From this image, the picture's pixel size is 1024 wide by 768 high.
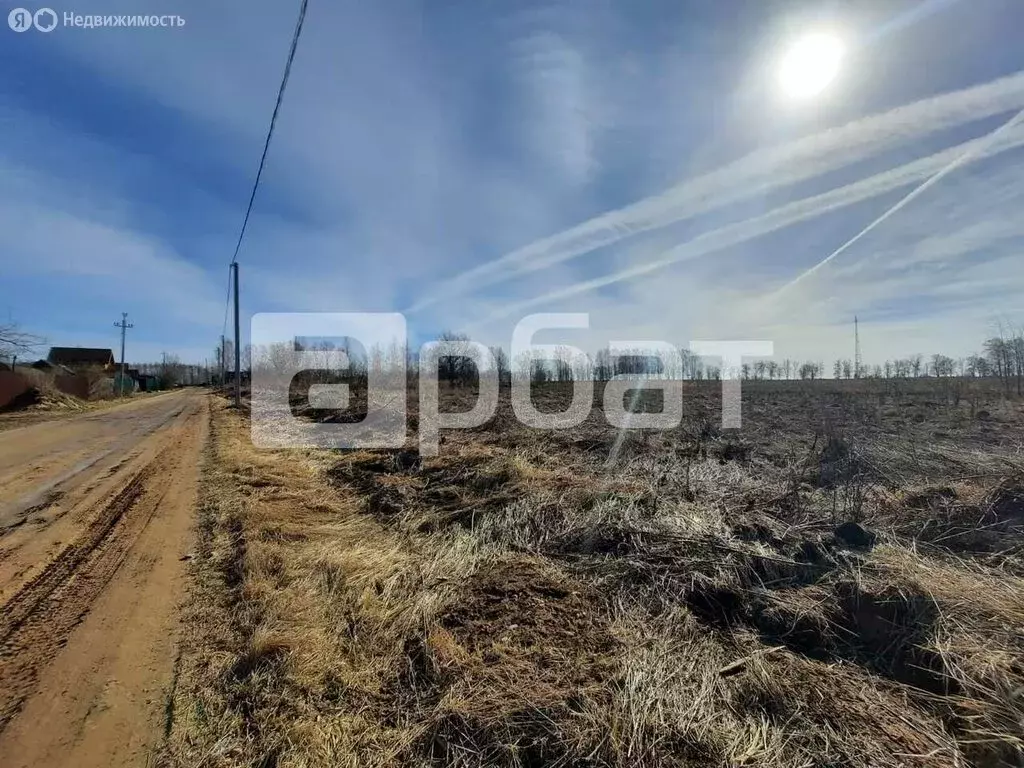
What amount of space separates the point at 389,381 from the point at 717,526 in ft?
79.6

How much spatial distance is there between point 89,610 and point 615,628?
3.77 m

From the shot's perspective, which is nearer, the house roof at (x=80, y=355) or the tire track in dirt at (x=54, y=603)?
the tire track in dirt at (x=54, y=603)

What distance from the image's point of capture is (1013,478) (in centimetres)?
486

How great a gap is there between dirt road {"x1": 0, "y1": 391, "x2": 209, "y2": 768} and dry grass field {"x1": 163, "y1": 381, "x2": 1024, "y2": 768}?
9.3 inches

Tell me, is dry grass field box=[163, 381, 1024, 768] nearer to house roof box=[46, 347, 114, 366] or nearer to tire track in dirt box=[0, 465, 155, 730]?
tire track in dirt box=[0, 465, 155, 730]

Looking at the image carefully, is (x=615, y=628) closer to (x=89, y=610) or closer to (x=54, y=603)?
(x=89, y=610)

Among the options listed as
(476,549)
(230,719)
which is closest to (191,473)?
(476,549)

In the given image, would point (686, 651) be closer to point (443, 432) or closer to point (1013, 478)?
point (1013, 478)

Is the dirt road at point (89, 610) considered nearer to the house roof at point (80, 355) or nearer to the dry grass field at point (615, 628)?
the dry grass field at point (615, 628)

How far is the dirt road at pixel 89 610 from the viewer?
2.31 m

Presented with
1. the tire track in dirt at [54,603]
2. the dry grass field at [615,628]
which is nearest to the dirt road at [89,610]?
the tire track in dirt at [54,603]

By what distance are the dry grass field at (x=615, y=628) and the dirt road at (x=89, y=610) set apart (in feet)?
0.78

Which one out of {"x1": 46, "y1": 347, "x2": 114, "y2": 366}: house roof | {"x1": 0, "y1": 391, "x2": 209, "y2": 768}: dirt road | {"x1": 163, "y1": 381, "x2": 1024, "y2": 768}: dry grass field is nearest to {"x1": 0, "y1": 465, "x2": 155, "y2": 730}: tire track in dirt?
{"x1": 0, "y1": 391, "x2": 209, "y2": 768}: dirt road

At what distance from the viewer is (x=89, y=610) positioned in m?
3.43
